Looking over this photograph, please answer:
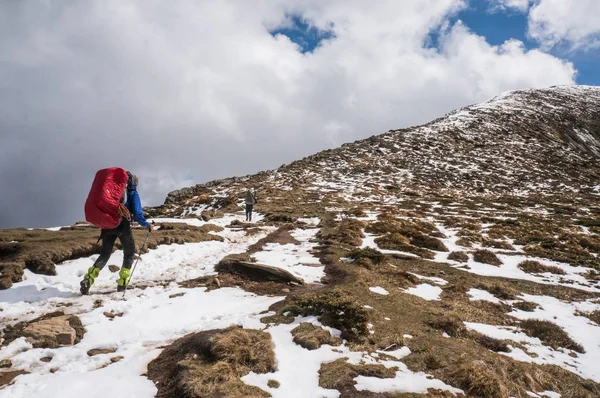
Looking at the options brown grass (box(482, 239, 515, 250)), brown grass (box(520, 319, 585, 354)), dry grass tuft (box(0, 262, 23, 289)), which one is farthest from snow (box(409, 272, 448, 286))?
dry grass tuft (box(0, 262, 23, 289))

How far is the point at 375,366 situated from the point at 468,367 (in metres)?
1.58

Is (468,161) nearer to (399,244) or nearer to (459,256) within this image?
(399,244)

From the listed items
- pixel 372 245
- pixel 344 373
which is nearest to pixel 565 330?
pixel 344 373

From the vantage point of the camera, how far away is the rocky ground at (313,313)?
5871 mm

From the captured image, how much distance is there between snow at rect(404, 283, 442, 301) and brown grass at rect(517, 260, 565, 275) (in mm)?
6345

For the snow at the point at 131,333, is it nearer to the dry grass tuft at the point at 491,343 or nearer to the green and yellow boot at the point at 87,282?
the green and yellow boot at the point at 87,282

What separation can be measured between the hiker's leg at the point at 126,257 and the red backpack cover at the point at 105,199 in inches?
18.9

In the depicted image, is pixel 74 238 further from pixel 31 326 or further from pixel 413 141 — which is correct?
pixel 413 141

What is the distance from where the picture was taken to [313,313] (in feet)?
27.0

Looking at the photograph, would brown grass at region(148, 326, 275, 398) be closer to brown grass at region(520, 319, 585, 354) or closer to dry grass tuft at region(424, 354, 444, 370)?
dry grass tuft at region(424, 354, 444, 370)


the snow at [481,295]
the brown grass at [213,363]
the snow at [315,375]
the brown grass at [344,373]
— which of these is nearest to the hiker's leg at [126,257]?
the brown grass at [213,363]

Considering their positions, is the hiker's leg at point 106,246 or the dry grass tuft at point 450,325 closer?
the dry grass tuft at point 450,325

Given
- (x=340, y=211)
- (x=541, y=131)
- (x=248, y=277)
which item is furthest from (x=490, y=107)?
(x=248, y=277)

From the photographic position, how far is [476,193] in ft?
150
